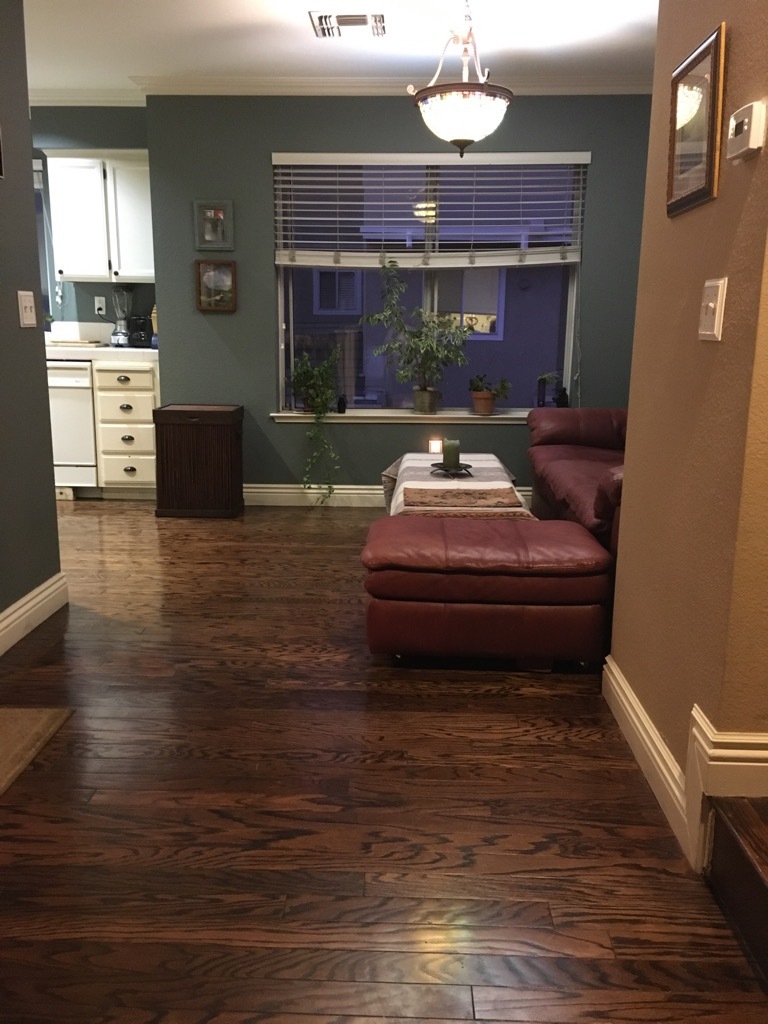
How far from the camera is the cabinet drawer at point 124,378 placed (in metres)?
5.59

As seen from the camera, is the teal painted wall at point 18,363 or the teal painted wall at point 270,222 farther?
the teal painted wall at point 270,222

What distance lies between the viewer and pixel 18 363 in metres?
3.20

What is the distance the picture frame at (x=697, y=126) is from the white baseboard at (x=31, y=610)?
8.81 feet

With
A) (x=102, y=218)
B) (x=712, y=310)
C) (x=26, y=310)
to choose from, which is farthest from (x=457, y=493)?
(x=102, y=218)

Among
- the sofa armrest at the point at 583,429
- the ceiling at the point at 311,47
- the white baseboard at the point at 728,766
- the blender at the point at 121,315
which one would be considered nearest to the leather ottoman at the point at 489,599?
the white baseboard at the point at 728,766

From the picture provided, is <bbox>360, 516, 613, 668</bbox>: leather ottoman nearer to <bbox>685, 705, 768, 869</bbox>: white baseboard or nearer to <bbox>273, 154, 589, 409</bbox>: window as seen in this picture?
<bbox>685, 705, 768, 869</bbox>: white baseboard

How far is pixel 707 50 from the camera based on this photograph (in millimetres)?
1862

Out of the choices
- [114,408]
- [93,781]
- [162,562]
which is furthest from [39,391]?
[114,408]

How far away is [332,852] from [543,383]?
4.19m

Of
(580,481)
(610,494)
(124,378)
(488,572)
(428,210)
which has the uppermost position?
(428,210)

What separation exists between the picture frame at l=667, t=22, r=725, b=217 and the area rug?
90.4 inches

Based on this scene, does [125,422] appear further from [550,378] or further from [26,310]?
[550,378]

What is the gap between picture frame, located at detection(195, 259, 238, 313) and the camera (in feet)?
17.7

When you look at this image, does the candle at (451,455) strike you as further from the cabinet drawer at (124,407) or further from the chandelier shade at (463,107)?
the cabinet drawer at (124,407)
